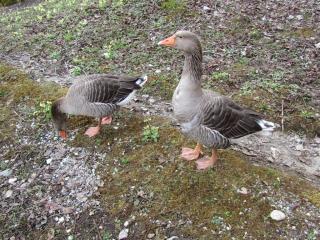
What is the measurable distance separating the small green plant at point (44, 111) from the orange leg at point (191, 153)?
248cm

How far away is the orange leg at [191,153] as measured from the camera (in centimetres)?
585

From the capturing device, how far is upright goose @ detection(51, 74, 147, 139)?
612cm

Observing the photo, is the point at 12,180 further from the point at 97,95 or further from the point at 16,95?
the point at 16,95

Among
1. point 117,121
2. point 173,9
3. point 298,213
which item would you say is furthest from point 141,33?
point 298,213

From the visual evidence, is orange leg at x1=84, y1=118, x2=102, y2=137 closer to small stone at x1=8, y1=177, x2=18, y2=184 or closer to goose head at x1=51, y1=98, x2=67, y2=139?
goose head at x1=51, y1=98, x2=67, y2=139

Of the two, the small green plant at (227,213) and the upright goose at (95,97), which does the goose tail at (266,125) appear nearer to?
the small green plant at (227,213)

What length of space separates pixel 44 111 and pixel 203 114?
311cm

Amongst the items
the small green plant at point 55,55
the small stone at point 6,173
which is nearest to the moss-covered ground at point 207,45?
the small green plant at point 55,55

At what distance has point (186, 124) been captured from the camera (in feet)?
17.5

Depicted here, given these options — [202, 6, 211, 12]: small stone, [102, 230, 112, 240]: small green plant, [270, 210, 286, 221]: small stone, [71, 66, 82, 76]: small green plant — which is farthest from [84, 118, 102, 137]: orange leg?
[202, 6, 211, 12]: small stone

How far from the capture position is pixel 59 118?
6.38 m

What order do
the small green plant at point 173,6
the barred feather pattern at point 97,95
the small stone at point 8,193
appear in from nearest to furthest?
the small stone at point 8,193 → the barred feather pattern at point 97,95 → the small green plant at point 173,6

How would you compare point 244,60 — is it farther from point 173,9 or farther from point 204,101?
point 204,101

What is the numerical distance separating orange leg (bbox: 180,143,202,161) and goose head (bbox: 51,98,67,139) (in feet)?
6.31
